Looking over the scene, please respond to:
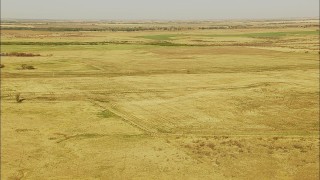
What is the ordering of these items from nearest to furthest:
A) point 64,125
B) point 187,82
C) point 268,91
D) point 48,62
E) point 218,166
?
1. point 218,166
2. point 64,125
3. point 268,91
4. point 187,82
5. point 48,62

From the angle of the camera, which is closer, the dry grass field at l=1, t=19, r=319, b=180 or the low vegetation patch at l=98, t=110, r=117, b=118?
the dry grass field at l=1, t=19, r=319, b=180

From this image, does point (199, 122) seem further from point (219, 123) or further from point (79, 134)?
point (79, 134)

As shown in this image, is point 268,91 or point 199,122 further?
point 268,91

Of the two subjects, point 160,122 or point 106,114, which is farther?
point 106,114

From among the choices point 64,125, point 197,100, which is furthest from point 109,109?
point 197,100

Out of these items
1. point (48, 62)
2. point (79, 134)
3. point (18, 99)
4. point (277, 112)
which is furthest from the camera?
point (48, 62)

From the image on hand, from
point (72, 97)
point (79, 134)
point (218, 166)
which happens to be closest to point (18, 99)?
point (72, 97)

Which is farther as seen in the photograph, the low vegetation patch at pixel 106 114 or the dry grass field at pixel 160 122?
the low vegetation patch at pixel 106 114

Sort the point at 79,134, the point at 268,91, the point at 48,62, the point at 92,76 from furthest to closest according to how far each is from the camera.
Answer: the point at 48,62, the point at 92,76, the point at 268,91, the point at 79,134

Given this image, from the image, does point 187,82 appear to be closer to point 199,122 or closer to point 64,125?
point 199,122
